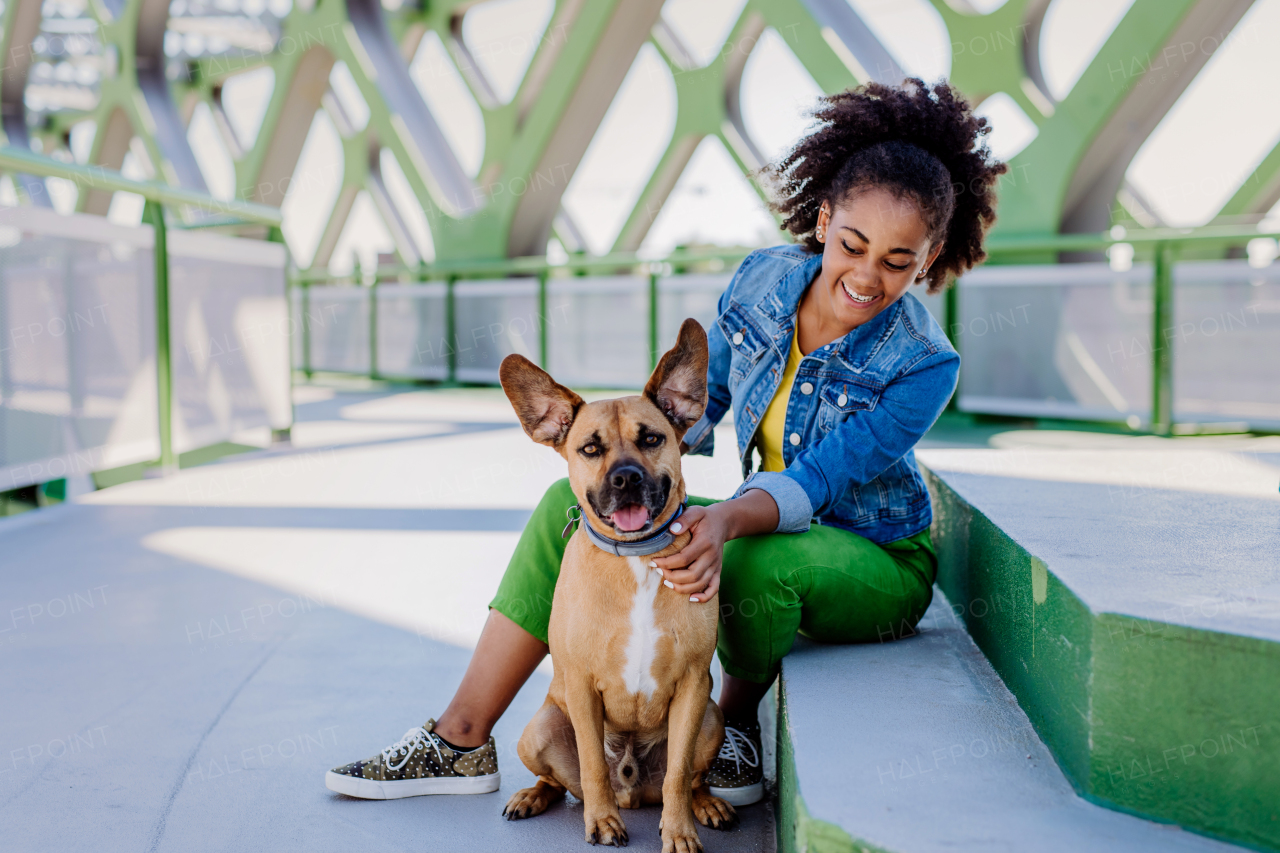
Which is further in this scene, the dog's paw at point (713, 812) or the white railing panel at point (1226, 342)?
the white railing panel at point (1226, 342)

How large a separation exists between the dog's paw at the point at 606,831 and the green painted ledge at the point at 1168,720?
504 mm

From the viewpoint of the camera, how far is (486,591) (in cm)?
316

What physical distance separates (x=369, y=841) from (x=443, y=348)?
346 inches

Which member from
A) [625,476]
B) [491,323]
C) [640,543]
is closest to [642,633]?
[640,543]

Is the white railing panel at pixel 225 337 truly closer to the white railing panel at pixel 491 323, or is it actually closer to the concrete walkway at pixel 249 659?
the concrete walkway at pixel 249 659

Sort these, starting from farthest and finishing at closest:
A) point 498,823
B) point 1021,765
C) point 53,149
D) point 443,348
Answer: point 53,149, point 443,348, point 498,823, point 1021,765

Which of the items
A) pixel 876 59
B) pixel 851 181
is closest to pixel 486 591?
pixel 851 181

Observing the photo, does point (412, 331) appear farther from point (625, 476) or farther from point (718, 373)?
point (625, 476)

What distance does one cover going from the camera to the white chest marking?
164cm

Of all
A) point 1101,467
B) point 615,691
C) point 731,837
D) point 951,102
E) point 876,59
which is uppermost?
point 876,59

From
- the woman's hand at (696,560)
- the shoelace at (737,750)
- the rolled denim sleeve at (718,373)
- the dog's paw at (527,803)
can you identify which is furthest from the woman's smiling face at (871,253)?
the dog's paw at (527,803)

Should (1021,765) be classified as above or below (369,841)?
above

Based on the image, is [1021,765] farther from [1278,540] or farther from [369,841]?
[369,841]

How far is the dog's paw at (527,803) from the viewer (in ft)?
5.82
